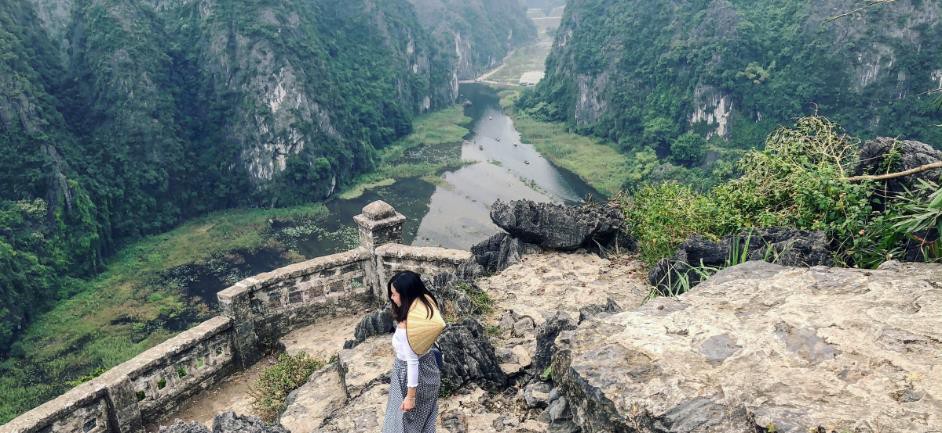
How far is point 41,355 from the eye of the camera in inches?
1103

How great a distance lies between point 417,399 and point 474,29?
392 feet

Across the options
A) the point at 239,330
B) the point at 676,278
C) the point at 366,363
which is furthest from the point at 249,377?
the point at 676,278

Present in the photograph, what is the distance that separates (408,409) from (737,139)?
60527 millimetres

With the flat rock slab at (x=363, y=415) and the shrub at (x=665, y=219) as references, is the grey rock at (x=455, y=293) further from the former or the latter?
the shrub at (x=665, y=219)

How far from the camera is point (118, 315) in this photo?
3122cm

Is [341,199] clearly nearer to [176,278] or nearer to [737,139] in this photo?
[176,278]

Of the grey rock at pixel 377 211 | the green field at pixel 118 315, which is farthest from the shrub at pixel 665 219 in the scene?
the green field at pixel 118 315

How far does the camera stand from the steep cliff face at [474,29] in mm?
106500

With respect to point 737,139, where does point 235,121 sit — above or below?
above

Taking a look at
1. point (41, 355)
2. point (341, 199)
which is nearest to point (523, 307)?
point (41, 355)

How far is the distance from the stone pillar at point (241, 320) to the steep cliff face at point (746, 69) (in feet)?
159

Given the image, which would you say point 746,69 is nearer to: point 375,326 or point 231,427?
point 375,326

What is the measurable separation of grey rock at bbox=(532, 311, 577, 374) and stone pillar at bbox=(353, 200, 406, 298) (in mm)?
3732

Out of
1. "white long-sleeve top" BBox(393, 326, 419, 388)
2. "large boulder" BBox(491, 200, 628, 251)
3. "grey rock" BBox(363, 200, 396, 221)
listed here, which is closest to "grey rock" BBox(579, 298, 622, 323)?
"white long-sleeve top" BBox(393, 326, 419, 388)
